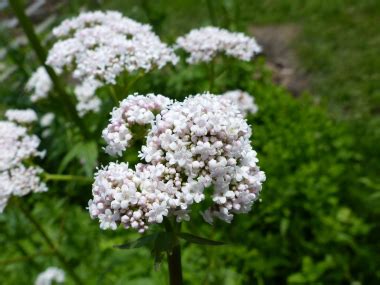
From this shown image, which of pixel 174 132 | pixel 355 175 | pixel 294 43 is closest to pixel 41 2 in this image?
pixel 294 43

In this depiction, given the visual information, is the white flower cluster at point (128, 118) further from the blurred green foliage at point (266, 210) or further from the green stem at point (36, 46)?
the green stem at point (36, 46)

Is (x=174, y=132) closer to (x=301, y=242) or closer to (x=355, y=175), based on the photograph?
(x=301, y=242)

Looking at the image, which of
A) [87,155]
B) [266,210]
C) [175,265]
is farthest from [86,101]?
[175,265]

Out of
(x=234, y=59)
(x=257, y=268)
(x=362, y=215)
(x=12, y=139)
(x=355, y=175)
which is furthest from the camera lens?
(x=355, y=175)

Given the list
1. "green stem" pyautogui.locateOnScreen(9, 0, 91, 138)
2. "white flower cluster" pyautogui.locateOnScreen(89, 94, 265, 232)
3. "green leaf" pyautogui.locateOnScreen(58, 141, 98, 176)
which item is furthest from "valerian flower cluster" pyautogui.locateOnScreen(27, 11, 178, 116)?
"white flower cluster" pyautogui.locateOnScreen(89, 94, 265, 232)

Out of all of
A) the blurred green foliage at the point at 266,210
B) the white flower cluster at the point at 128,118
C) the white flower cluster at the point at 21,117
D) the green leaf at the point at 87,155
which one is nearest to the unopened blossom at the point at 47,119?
the blurred green foliage at the point at 266,210

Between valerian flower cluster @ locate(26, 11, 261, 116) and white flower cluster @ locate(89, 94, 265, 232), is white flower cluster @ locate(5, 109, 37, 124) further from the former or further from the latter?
white flower cluster @ locate(89, 94, 265, 232)
